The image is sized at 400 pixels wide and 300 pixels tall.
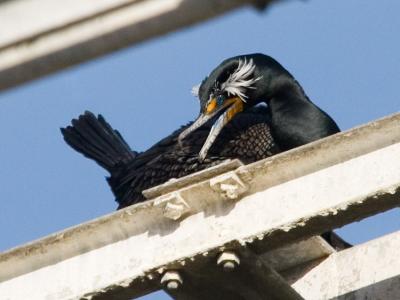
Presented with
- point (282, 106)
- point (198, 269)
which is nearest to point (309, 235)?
point (198, 269)

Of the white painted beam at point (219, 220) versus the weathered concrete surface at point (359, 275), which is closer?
the white painted beam at point (219, 220)

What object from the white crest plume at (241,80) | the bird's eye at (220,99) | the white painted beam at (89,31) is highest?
the white crest plume at (241,80)

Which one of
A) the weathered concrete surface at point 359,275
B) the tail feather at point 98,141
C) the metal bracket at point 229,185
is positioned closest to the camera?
the metal bracket at point 229,185

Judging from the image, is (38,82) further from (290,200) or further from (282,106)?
(282,106)

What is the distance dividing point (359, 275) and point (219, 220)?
38.3 inches

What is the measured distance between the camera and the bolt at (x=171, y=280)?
5.92m

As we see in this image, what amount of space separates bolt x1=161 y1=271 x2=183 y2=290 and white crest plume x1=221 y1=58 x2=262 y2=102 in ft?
11.4

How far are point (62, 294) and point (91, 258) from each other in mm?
240

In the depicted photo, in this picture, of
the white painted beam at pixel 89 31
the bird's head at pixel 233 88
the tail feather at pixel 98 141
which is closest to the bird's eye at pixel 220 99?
the bird's head at pixel 233 88

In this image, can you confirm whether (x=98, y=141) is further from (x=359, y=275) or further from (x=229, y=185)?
(x=229, y=185)

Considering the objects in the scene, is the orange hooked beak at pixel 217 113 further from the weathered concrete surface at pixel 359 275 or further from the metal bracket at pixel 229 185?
the metal bracket at pixel 229 185

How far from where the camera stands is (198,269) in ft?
19.7

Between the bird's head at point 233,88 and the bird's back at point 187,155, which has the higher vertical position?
the bird's head at point 233,88

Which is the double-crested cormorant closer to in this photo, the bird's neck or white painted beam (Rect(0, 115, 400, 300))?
the bird's neck
